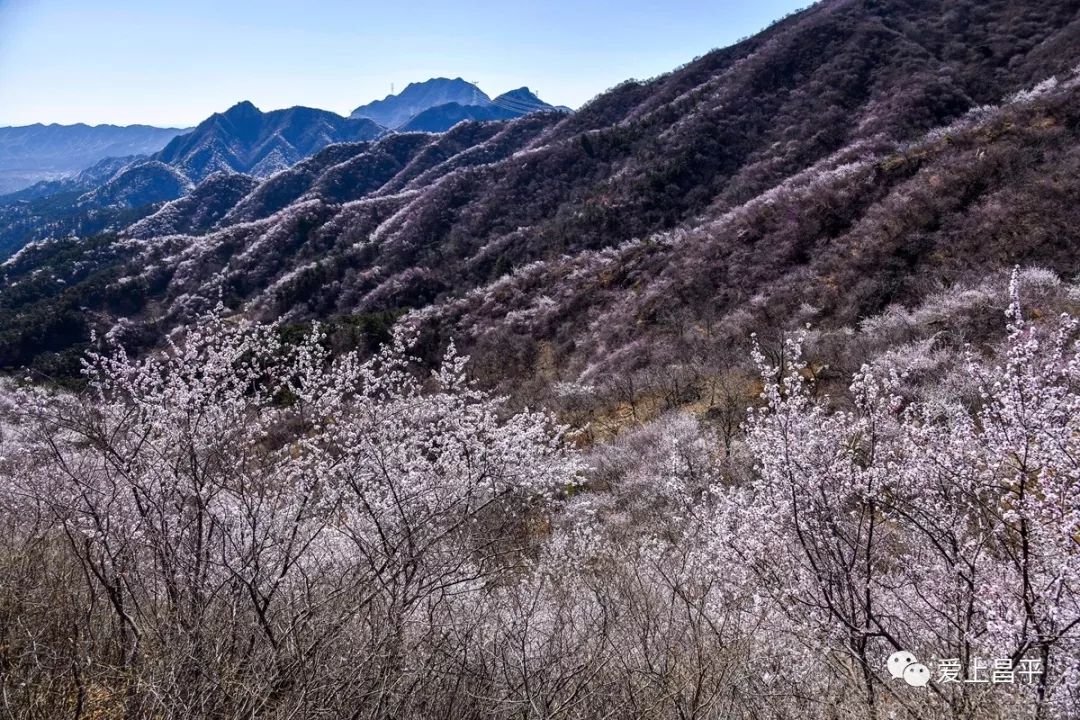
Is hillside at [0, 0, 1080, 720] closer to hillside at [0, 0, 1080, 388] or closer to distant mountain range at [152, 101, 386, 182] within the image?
hillside at [0, 0, 1080, 388]

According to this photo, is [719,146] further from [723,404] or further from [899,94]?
[723,404]

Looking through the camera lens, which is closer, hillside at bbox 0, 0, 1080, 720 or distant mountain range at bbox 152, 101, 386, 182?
hillside at bbox 0, 0, 1080, 720

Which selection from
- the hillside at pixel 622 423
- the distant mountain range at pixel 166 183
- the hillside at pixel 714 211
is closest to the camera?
the hillside at pixel 622 423

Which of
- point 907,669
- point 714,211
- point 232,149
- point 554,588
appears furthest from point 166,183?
point 907,669

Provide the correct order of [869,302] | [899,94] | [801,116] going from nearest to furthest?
1. [869,302]
2. [899,94]
3. [801,116]

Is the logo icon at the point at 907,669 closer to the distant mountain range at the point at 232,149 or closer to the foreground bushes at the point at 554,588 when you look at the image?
the foreground bushes at the point at 554,588

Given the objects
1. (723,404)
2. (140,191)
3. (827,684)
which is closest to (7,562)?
(827,684)

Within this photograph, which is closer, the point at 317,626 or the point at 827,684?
the point at 317,626

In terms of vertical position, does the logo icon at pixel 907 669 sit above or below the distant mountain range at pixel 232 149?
below

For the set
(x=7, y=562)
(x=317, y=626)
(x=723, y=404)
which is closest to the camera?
(x=317, y=626)

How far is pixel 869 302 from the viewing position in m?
20.8

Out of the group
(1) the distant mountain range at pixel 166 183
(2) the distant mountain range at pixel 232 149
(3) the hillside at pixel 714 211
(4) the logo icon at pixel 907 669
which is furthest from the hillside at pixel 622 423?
(2) the distant mountain range at pixel 232 149

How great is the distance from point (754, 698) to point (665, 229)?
38730 millimetres

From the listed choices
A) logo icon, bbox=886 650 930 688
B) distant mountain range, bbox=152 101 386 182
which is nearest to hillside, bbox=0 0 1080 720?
Answer: logo icon, bbox=886 650 930 688
